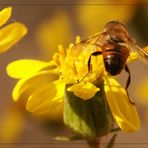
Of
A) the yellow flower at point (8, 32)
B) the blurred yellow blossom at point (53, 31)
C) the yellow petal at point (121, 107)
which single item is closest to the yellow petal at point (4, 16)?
the yellow flower at point (8, 32)

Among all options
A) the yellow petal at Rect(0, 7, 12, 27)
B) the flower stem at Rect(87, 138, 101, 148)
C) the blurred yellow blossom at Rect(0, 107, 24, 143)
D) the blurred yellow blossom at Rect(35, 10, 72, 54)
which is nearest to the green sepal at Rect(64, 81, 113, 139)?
the flower stem at Rect(87, 138, 101, 148)

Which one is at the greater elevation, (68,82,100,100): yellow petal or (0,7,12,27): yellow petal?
(0,7,12,27): yellow petal

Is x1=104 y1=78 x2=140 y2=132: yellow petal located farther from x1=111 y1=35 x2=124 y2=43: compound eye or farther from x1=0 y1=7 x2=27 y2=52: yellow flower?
x1=0 y1=7 x2=27 y2=52: yellow flower

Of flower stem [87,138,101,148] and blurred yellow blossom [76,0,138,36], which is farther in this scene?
blurred yellow blossom [76,0,138,36]

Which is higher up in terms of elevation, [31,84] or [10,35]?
[10,35]

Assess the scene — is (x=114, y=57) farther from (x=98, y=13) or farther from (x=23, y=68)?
(x=98, y=13)

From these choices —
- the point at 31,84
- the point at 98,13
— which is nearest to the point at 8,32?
the point at 31,84
